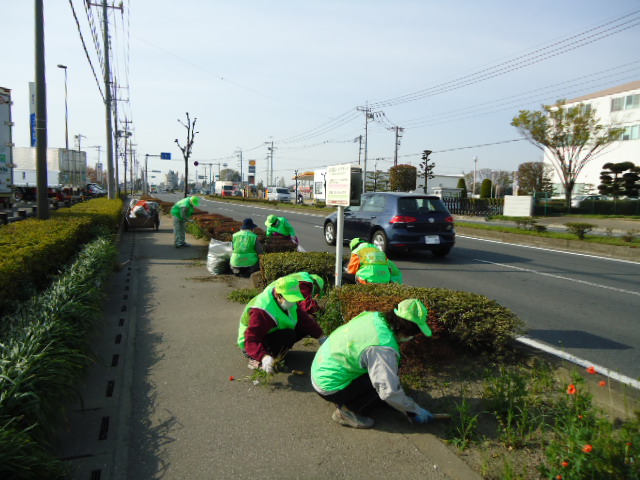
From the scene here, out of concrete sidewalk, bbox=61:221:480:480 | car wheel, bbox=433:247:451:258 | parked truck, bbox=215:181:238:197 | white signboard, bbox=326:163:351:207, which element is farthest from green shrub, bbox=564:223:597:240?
parked truck, bbox=215:181:238:197

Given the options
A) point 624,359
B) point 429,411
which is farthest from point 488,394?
point 624,359

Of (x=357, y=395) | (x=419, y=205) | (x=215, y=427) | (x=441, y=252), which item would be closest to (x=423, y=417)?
(x=357, y=395)

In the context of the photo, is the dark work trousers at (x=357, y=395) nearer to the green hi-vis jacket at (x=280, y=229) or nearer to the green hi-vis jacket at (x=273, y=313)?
the green hi-vis jacket at (x=273, y=313)

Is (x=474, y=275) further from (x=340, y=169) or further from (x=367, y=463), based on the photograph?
(x=367, y=463)

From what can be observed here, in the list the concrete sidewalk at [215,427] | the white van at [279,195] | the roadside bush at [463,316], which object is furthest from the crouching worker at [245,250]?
the white van at [279,195]

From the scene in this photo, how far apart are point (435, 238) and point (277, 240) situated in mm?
4009

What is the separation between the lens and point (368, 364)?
310 centimetres

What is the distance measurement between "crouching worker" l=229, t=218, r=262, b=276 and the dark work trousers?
16.9 feet

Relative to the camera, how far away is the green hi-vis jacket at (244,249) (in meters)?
8.16

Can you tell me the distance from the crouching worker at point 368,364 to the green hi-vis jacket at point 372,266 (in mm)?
2317

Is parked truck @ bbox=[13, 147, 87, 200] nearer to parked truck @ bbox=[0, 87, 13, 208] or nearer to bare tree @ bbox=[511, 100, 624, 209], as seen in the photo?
parked truck @ bbox=[0, 87, 13, 208]

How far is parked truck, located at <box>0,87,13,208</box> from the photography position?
15.2 meters

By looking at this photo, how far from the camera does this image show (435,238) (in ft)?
35.2

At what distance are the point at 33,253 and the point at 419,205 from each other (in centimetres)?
807
